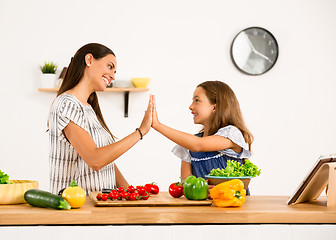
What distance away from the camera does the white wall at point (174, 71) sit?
13.8 feet

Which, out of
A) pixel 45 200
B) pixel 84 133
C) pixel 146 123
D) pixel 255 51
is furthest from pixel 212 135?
pixel 255 51

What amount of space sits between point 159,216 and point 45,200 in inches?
16.6

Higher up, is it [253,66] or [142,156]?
[253,66]

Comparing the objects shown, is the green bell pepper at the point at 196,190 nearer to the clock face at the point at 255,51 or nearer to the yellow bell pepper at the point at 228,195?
the yellow bell pepper at the point at 228,195

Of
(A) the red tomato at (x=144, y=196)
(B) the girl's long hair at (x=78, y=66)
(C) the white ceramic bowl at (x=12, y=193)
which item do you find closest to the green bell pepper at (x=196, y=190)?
A: (A) the red tomato at (x=144, y=196)

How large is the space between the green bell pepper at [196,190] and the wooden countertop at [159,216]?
0.56 ft

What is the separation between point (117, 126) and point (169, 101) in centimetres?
54

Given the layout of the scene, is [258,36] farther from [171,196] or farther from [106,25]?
[171,196]

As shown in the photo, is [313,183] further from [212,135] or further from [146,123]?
[146,123]

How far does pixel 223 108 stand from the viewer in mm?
2641

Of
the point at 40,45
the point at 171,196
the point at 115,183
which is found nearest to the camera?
the point at 171,196

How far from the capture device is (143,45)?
4.30m

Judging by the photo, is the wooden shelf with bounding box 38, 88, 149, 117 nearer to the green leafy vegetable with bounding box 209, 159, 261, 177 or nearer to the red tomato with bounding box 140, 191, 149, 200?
the green leafy vegetable with bounding box 209, 159, 261, 177
